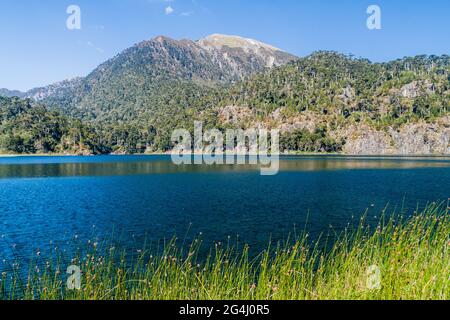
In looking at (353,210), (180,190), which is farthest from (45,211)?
(353,210)

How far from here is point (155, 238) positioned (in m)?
30.5

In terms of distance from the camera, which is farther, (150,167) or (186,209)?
(150,167)

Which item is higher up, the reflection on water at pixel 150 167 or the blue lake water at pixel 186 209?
the reflection on water at pixel 150 167

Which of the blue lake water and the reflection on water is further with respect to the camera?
the reflection on water

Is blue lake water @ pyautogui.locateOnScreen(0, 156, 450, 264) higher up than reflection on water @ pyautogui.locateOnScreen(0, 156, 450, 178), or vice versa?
reflection on water @ pyautogui.locateOnScreen(0, 156, 450, 178)

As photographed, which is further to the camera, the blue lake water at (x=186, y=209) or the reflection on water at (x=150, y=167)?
the reflection on water at (x=150, y=167)

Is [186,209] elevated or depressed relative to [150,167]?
depressed
